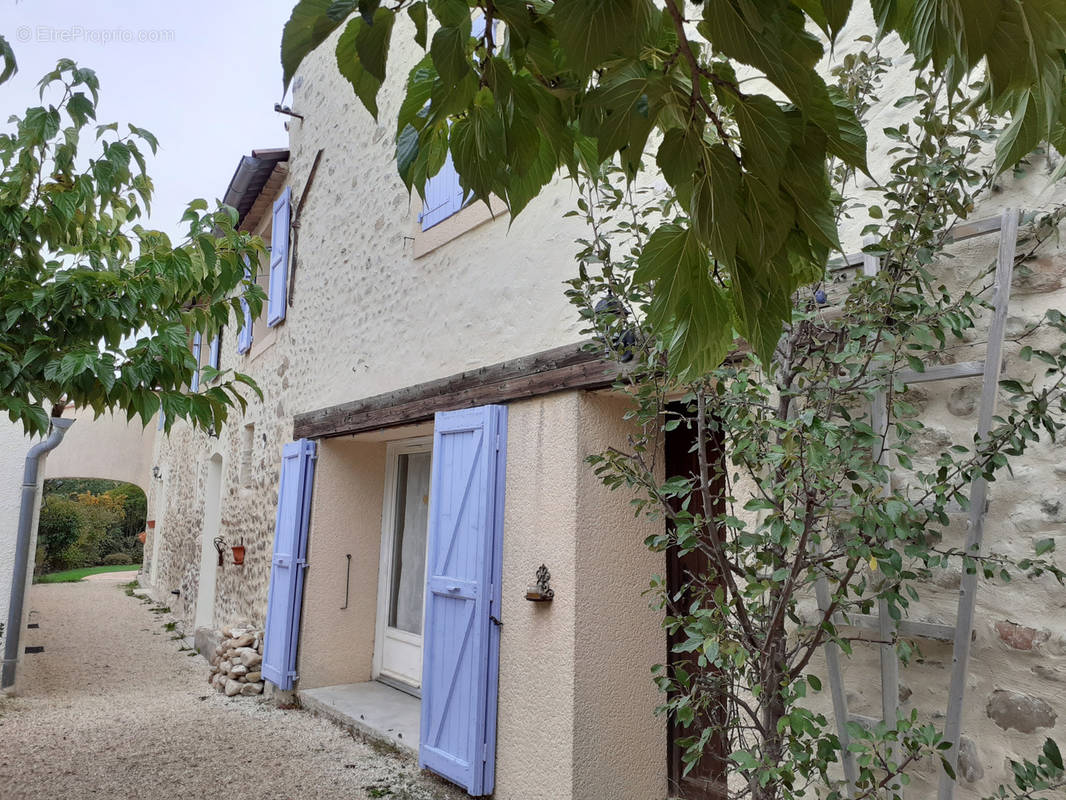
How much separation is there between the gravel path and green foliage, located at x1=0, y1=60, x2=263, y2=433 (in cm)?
255

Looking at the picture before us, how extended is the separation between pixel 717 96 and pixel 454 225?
3.99 m

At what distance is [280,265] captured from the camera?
7172 mm

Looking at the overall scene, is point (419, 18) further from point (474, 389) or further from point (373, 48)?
point (474, 389)

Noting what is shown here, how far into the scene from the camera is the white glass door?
19.0ft

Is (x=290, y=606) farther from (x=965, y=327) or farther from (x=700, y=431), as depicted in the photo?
(x=965, y=327)

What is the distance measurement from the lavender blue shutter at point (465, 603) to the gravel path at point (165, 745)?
0.33m

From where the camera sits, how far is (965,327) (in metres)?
2.04

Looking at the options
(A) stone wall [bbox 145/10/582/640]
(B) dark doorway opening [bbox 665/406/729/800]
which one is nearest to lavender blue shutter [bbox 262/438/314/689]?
(A) stone wall [bbox 145/10/582/640]

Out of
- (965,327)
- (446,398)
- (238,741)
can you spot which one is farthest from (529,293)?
(238,741)

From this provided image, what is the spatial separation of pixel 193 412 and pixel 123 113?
1163 mm

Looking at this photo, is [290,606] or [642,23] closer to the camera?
[642,23]

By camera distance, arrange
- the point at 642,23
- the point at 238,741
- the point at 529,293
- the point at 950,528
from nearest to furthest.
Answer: the point at 642,23
the point at 950,528
the point at 529,293
the point at 238,741

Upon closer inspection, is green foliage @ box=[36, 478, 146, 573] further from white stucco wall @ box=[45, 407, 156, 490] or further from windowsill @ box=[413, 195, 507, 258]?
windowsill @ box=[413, 195, 507, 258]

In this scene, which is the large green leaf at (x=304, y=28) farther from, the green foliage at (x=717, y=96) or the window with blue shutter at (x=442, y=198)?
the window with blue shutter at (x=442, y=198)
